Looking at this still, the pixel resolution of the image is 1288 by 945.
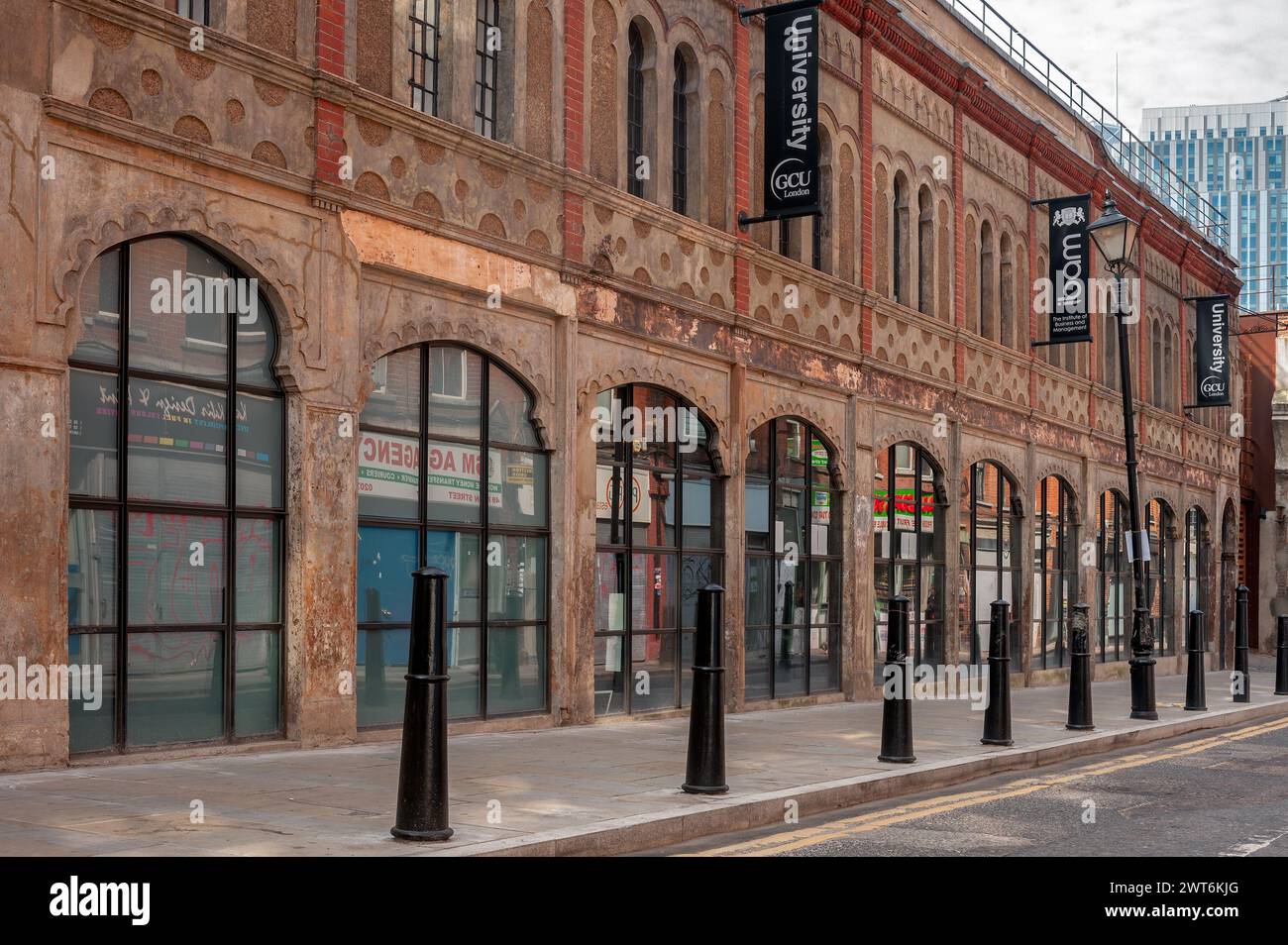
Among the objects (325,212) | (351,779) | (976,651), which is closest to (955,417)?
(976,651)

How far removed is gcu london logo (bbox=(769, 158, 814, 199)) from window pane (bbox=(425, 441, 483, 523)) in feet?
20.7

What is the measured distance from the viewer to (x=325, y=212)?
12.8 metres

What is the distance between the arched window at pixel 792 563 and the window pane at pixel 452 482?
227 inches

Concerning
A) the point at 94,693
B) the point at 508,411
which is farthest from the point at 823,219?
the point at 94,693

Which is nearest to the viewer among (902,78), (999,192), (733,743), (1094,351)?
(733,743)

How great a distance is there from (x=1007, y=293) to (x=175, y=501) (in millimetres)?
20768

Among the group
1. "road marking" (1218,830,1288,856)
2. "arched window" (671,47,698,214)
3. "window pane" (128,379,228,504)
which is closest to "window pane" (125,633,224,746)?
"window pane" (128,379,228,504)

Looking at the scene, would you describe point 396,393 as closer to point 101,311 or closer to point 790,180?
point 101,311

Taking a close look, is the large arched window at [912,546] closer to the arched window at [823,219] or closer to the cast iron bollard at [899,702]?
the arched window at [823,219]

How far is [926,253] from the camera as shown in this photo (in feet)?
83.6

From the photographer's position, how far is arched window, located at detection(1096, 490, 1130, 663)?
33094 millimetres

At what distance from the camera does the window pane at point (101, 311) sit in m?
10.7

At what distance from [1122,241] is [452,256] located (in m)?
9.54
